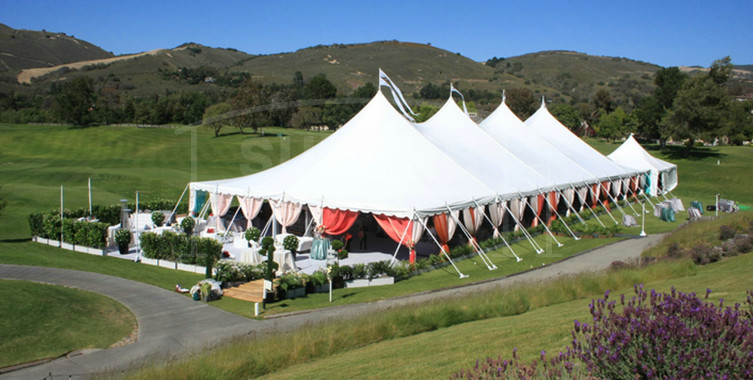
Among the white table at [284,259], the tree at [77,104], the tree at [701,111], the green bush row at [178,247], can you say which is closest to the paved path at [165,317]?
the green bush row at [178,247]

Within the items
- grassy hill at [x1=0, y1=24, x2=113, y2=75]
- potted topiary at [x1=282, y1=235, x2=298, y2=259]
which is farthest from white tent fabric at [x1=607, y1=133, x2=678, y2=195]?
grassy hill at [x1=0, y1=24, x2=113, y2=75]

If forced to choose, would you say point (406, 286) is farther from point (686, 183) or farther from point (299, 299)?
point (686, 183)

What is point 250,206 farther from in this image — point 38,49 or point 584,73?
point 38,49

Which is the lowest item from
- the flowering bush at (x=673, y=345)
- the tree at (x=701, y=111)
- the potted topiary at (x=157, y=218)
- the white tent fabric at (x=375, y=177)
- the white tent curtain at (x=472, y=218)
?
the potted topiary at (x=157, y=218)

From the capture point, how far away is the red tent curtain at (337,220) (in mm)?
16250

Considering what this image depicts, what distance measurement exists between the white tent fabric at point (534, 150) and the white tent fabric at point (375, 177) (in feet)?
19.9

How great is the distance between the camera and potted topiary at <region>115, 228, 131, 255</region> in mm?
17000

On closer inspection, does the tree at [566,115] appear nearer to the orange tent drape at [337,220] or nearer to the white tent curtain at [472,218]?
the white tent curtain at [472,218]

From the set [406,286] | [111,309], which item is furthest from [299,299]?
[111,309]

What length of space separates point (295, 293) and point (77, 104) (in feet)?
188

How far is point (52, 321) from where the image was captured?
9.98 m

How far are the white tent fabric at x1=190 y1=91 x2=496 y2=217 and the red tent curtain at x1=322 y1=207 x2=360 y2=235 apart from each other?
247 millimetres

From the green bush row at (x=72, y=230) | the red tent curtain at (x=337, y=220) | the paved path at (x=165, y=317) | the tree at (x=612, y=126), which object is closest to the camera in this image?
the paved path at (x=165, y=317)

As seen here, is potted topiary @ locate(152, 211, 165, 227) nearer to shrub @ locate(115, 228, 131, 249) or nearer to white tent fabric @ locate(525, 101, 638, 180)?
shrub @ locate(115, 228, 131, 249)
